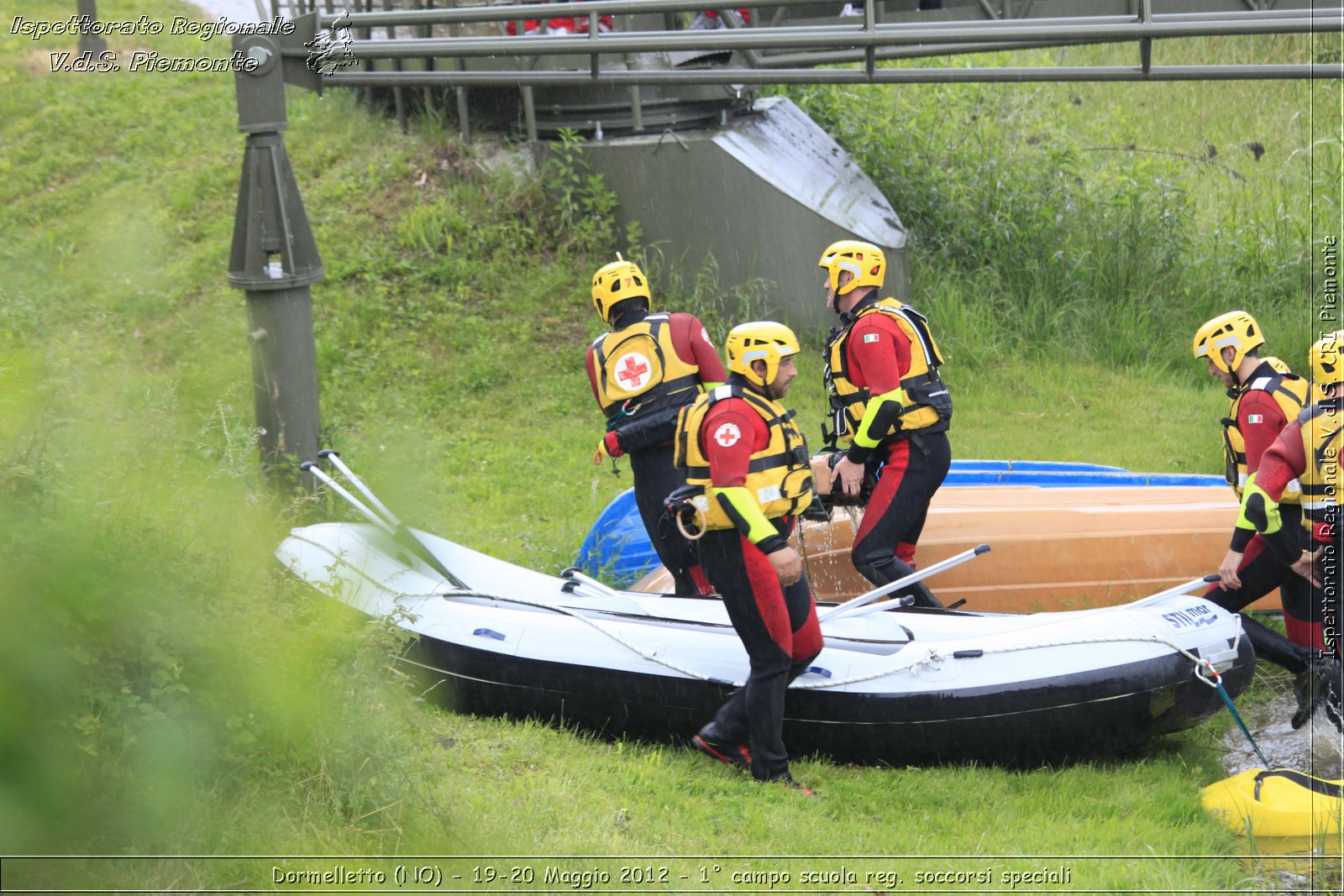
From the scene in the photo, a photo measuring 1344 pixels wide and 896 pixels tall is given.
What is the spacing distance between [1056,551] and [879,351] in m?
1.43

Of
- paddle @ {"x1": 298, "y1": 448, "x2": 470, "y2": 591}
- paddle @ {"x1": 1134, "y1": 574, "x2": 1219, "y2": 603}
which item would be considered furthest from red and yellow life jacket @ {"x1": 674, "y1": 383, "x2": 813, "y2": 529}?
paddle @ {"x1": 1134, "y1": 574, "x2": 1219, "y2": 603}

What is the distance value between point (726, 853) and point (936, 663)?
1.27 m

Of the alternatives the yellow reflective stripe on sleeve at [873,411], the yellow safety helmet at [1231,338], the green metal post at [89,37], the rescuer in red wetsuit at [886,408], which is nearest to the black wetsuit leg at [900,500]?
the rescuer in red wetsuit at [886,408]

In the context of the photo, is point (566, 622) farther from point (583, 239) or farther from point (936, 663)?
point (583, 239)

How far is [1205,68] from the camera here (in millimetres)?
8664

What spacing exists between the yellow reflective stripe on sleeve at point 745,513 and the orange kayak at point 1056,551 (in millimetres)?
1705

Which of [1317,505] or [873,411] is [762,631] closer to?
[873,411]

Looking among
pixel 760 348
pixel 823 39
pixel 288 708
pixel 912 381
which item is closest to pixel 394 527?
pixel 288 708

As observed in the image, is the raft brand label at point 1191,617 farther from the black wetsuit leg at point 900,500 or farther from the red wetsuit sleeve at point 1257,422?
the black wetsuit leg at point 900,500

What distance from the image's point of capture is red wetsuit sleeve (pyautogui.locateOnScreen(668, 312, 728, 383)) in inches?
247

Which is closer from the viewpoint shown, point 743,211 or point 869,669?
point 869,669

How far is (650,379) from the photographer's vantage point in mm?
6238

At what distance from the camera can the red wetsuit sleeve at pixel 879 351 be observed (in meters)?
6.11

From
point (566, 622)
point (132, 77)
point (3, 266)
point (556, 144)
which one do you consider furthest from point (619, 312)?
point (132, 77)
